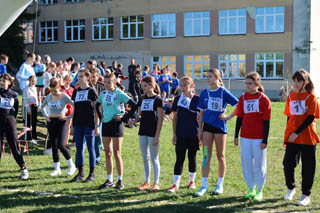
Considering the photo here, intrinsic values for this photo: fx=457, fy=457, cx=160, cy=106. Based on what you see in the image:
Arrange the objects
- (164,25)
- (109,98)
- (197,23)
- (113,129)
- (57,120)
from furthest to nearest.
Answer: (164,25), (197,23), (57,120), (109,98), (113,129)

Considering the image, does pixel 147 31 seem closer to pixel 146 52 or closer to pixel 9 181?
pixel 146 52

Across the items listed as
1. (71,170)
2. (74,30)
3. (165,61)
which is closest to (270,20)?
(165,61)

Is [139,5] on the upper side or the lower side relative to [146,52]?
upper

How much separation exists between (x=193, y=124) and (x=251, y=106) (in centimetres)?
105

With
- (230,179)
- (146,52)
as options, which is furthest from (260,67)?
(230,179)

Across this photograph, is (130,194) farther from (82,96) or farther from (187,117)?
(82,96)

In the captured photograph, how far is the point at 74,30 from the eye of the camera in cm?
4228

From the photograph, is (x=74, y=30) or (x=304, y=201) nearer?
(x=304, y=201)

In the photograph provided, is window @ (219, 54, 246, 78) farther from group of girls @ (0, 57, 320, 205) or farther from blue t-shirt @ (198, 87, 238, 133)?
blue t-shirt @ (198, 87, 238, 133)

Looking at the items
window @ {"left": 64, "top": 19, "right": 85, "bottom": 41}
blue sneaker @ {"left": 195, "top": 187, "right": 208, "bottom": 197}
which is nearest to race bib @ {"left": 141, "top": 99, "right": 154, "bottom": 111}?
blue sneaker @ {"left": 195, "top": 187, "right": 208, "bottom": 197}

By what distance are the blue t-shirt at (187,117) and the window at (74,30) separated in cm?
3589

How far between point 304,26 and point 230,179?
27.4m

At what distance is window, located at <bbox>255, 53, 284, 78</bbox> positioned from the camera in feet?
112

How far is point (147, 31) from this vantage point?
127 feet
